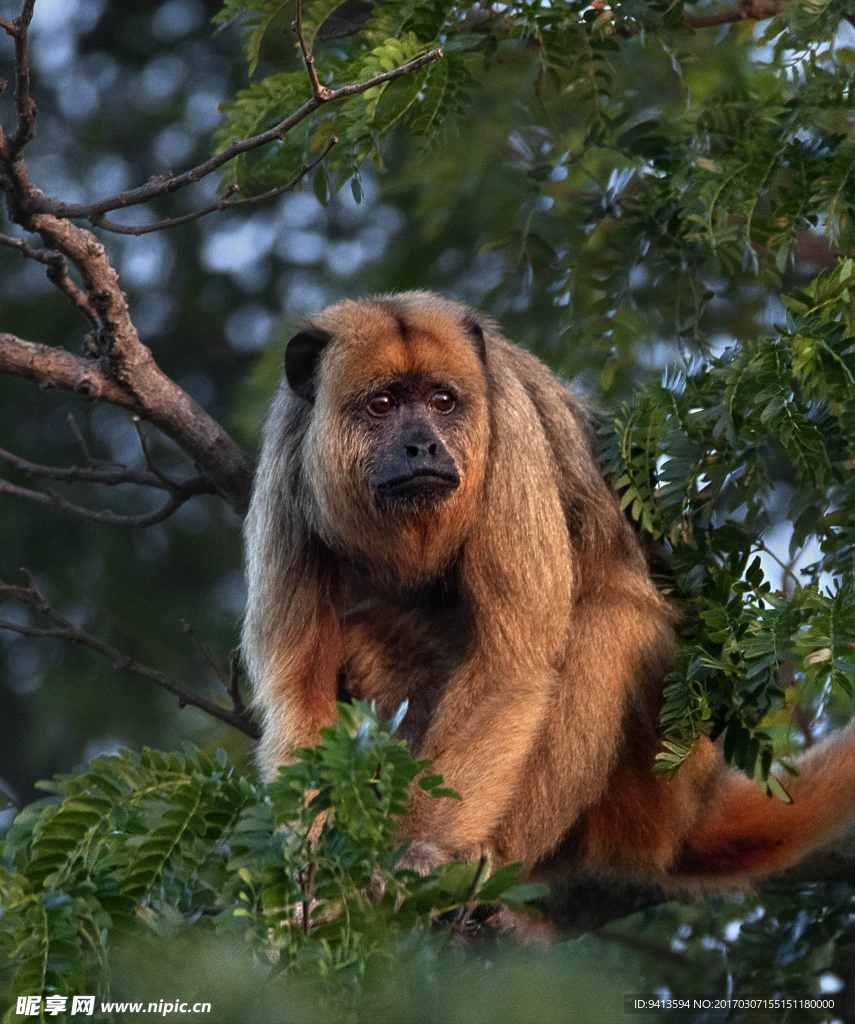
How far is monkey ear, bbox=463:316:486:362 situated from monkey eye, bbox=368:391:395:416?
426 mm

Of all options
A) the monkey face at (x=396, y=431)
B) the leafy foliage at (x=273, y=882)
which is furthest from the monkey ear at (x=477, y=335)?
the leafy foliage at (x=273, y=882)

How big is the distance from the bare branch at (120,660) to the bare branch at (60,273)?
1181 millimetres

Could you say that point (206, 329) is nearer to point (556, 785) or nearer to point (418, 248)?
point (418, 248)

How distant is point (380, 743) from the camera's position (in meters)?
2.41

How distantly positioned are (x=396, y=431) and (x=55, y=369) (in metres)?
1.36

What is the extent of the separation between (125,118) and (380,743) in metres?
9.51

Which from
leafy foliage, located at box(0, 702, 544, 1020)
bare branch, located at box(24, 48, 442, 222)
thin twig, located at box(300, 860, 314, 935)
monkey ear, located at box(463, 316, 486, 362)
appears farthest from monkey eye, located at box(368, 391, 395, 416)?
thin twig, located at box(300, 860, 314, 935)

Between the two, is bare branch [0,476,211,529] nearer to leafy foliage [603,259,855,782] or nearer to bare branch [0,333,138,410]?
bare branch [0,333,138,410]

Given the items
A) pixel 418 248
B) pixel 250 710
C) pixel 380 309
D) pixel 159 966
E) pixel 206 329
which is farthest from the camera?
pixel 206 329

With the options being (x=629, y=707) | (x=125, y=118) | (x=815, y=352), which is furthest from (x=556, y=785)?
(x=125, y=118)

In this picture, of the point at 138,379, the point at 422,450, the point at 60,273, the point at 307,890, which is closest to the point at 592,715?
the point at 422,450

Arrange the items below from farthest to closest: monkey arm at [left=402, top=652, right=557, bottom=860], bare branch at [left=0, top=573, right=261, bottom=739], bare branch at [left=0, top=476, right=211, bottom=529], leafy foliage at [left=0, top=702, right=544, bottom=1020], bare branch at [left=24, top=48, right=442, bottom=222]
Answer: bare branch at [left=0, top=476, right=211, bottom=529] < bare branch at [left=0, top=573, right=261, bottom=739] < monkey arm at [left=402, top=652, right=557, bottom=860] < bare branch at [left=24, top=48, right=442, bottom=222] < leafy foliage at [left=0, top=702, right=544, bottom=1020]

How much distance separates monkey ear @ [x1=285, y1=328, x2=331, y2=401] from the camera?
450 cm

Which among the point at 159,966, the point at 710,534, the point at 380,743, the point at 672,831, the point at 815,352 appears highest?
the point at 815,352
